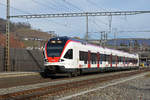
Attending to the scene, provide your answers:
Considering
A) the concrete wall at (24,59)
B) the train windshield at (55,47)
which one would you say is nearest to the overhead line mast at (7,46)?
the concrete wall at (24,59)

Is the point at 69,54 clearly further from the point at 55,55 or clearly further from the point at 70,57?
the point at 55,55

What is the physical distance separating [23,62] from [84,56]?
1167cm

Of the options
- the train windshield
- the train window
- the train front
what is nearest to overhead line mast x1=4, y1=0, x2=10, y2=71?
the train front

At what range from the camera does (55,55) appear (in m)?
20.1

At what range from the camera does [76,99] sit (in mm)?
10305

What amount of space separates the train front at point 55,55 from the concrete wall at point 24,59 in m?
9.32

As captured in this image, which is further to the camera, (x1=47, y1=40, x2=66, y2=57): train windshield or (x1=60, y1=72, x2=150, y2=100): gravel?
(x1=47, y1=40, x2=66, y2=57): train windshield

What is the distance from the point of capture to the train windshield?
2017 cm

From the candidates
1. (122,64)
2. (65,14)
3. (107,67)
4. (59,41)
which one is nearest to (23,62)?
(65,14)

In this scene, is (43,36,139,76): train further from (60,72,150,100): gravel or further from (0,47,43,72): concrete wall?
(0,47,43,72): concrete wall

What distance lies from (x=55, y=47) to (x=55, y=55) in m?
0.77

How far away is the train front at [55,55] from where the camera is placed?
782 inches

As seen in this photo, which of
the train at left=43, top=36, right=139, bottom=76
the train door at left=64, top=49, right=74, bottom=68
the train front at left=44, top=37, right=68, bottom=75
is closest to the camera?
the train front at left=44, top=37, right=68, bottom=75

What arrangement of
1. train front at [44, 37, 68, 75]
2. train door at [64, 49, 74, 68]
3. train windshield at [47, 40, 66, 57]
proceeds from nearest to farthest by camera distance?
1. train front at [44, 37, 68, 75]
2. train windshield at [47, 40, 66, 57]
3. train door at [64, 49, 74, 68]
